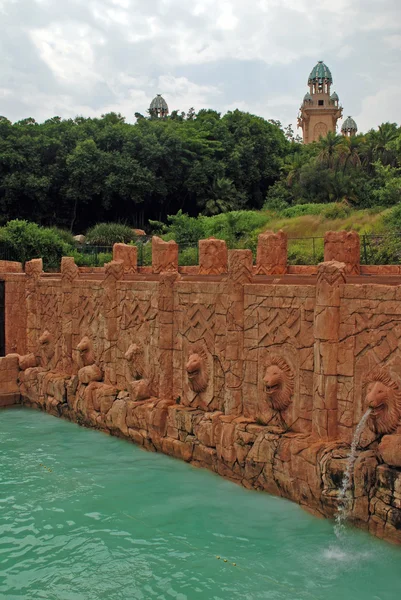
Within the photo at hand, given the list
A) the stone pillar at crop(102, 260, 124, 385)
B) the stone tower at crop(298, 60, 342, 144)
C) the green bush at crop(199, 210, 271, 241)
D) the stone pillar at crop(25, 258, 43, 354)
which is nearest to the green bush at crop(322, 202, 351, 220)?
the green bush at crop(199, 210, 271, 241)

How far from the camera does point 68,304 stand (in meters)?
14.6

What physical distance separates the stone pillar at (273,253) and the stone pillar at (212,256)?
1125 mm

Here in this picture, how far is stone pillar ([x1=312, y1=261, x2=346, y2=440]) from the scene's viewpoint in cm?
833

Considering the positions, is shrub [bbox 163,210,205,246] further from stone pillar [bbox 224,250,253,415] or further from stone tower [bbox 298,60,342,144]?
stone tower [bbox 298,60,342,144]

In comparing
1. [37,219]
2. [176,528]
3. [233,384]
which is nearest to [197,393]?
[233,384]

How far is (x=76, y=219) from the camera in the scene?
3847 cm

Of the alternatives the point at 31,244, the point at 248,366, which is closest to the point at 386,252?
the point at 248,366

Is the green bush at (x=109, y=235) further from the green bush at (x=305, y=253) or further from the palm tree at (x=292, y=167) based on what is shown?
the palm tree at (x=292, y=167)

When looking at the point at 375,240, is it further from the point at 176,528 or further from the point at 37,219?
the point at 37,219

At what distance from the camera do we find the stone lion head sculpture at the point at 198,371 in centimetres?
1063

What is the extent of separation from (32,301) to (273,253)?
6788 millimetres

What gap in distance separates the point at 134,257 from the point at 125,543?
926cm

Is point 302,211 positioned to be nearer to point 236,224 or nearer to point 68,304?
point 236,224

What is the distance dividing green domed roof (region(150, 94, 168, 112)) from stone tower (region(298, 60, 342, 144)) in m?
13.5
